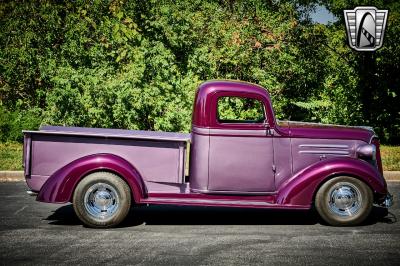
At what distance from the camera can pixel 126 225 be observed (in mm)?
6586

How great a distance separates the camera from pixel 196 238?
19.4 ft

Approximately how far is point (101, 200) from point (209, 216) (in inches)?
64.8

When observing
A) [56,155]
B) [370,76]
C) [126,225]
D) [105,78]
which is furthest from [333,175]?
[370,76]

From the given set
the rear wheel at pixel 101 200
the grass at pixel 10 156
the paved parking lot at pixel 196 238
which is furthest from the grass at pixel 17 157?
the rear wheel at pixel 101 200

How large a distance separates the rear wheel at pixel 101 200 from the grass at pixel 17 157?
4.53 metres

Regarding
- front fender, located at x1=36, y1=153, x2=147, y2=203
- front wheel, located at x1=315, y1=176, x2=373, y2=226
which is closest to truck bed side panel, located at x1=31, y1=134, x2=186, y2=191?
front fender, located at x1=36, y1=153, x2=147, y2=203

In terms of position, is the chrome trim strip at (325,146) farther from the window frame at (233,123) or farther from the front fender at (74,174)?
the front fender at (74,174)

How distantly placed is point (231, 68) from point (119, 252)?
27.6 feet

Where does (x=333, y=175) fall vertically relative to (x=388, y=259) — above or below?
above

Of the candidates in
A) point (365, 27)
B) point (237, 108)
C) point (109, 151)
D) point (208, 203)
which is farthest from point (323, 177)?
point (365, 27)

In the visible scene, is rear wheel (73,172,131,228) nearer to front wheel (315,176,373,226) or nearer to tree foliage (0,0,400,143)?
front wheel (315,176,373,226)

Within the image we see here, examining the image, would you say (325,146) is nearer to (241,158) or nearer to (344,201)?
(344,201)

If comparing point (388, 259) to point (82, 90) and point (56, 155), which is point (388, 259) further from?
point (82, 90)

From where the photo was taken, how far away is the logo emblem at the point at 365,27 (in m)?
14.3
